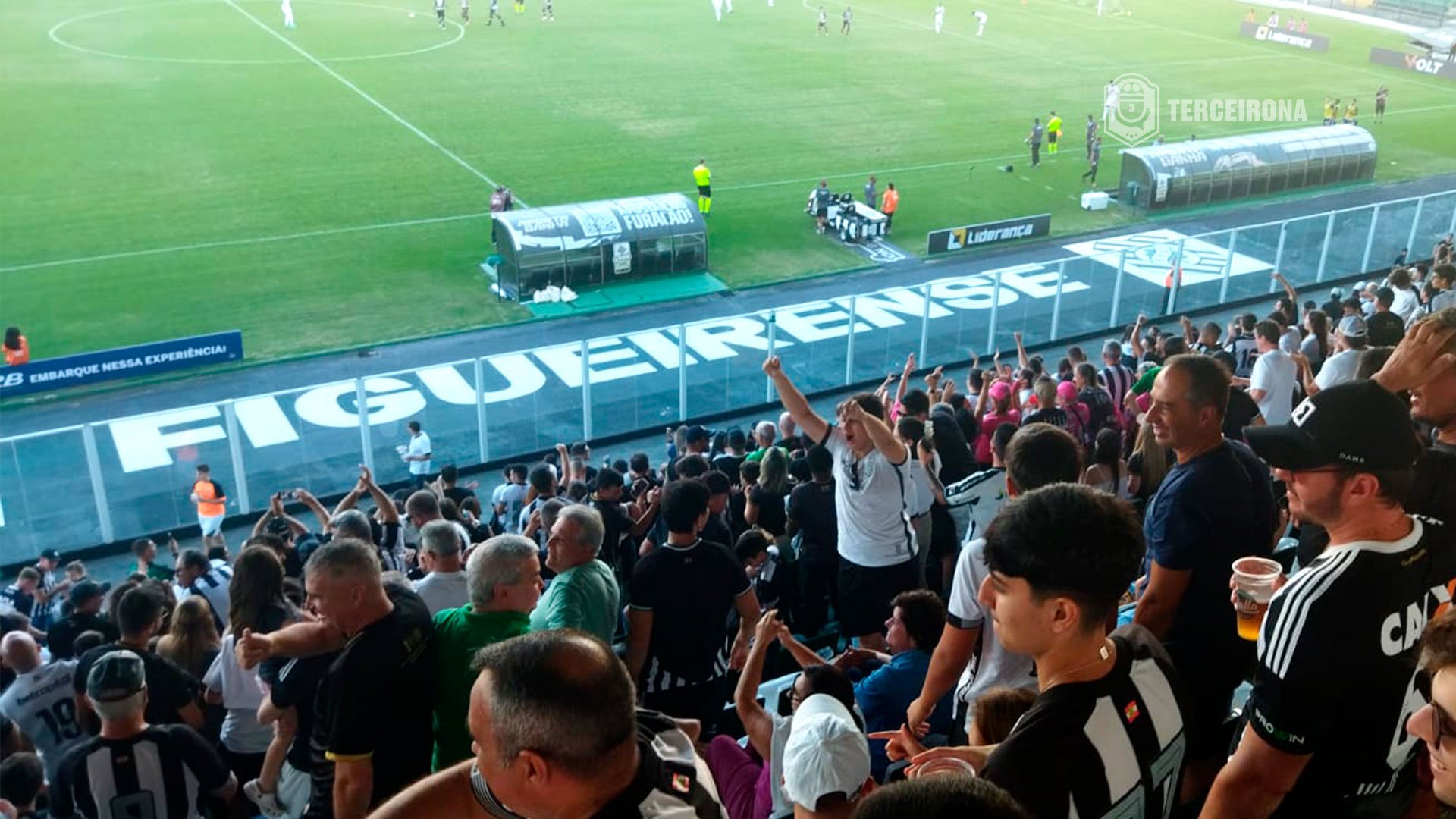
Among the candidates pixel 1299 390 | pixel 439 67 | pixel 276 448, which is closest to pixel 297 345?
pixel 276 448

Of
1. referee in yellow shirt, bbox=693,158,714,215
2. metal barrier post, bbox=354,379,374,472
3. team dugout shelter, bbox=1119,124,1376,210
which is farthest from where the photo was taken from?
team dugout shelter, bbox=1119,124,1376,210

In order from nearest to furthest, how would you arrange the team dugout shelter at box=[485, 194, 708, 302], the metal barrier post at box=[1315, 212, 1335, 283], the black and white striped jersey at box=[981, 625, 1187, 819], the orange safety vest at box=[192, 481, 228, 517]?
the black and white striped jersey at box=[981, 625, 1187, 819] < the orange safety vest at box=[192, 481, 228, 517] < the metal barrier post at box=[1315, 212, 1335, 283] < the team dugout shelter at box=[485, 194, 708, 302]

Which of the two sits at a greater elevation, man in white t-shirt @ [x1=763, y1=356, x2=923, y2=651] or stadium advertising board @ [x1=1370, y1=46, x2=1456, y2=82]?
man in white t-shirt @ [x1=763, y1=356, x2=923, y2=651]

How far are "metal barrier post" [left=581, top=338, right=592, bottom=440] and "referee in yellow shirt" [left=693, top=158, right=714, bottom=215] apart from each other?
12179mm

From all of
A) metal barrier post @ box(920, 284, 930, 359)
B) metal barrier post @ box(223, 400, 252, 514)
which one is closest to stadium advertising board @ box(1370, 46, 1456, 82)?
metal barrier post @ box(920, 284, 930, 359)

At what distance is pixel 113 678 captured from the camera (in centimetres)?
502

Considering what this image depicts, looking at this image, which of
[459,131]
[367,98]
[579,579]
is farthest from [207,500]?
[367,98]

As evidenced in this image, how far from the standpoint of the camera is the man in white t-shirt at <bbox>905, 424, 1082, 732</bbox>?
4535 mm

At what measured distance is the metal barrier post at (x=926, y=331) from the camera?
63.5 ft

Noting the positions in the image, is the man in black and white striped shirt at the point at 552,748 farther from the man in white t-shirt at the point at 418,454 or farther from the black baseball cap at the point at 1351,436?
the man in white t-shirt at the point at 418,454

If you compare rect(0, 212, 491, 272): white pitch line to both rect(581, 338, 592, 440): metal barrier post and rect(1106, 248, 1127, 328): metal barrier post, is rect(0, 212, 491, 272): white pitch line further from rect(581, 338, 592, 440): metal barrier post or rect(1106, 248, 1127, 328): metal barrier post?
rect(1106, 248, 1127, 328): metal barrier post

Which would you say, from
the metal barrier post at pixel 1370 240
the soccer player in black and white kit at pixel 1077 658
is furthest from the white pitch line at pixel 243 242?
the soccer player in black and white kit at pixel 1077 658

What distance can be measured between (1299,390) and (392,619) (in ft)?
29.0

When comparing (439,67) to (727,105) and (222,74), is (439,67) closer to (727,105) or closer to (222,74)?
(222,74)
